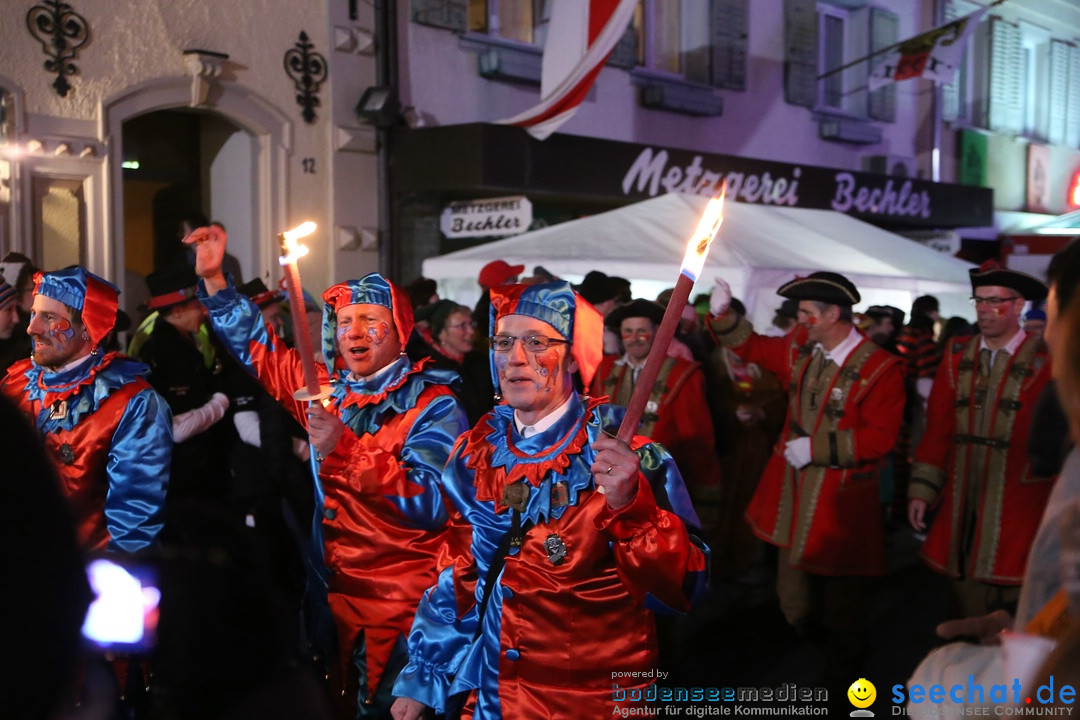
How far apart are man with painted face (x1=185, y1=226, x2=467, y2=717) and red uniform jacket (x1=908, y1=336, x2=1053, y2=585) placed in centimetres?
260

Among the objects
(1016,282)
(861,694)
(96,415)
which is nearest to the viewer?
(96,415)

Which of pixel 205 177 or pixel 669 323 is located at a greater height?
pixel 205 177

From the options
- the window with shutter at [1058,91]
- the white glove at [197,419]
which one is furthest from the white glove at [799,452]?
the window with shutter at [1058,91]

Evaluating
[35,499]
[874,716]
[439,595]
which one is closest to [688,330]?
[874,716]

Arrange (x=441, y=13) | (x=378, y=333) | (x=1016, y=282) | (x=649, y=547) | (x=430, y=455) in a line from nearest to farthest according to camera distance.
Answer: (x=649, y=547)
(x=430, y=455)
(x=378, y=333)
(x=1016, y=282)
(x=441, y=13)

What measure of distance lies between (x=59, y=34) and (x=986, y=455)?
7.60 m

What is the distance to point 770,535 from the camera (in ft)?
17.9

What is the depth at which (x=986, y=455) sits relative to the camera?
509 centimetres

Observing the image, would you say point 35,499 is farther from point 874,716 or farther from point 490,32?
point 490,32

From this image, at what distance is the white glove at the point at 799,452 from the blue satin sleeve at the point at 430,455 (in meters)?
2.00

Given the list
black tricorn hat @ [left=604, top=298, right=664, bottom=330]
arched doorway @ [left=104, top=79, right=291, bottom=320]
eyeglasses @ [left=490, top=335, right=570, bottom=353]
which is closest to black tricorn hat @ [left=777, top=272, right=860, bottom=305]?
black tricorn hat @ [left=604, top=298, right=664, bottom=330]

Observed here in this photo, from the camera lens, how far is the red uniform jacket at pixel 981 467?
4949 mm

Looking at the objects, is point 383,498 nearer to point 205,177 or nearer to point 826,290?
point 826,290

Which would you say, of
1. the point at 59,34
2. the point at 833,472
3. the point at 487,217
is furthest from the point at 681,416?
the point at 59,34
